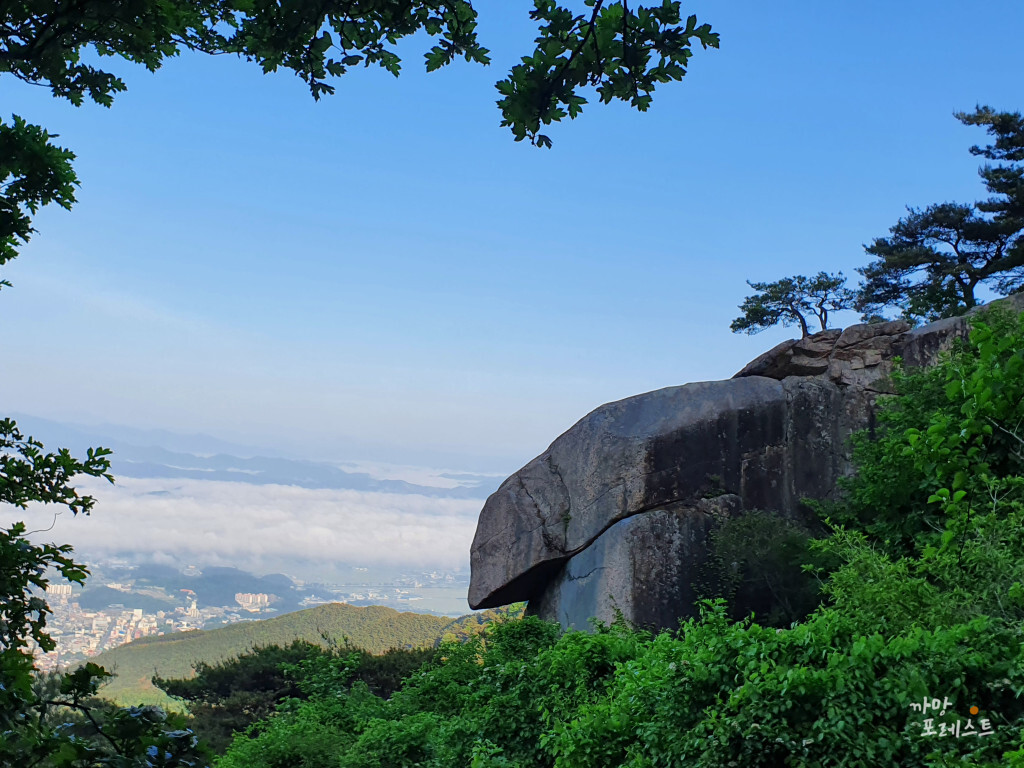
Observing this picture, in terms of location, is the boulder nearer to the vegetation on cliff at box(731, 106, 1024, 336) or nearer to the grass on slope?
the vegetation on cliff at box(731, 106, 1024, 336)

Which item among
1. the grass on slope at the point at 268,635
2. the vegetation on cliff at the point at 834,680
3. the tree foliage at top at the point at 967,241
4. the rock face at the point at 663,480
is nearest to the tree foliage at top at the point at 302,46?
the vegetation on cliff at the point at 834,680

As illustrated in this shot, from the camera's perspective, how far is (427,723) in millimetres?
8883

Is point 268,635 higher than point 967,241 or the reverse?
the reverse

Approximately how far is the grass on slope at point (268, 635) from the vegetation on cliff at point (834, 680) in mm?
26429

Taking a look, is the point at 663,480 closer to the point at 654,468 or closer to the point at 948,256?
the point at 654,468

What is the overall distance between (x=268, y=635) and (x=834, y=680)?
34562 mm

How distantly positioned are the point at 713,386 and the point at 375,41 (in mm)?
14821

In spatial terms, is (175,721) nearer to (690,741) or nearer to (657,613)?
(690,741)

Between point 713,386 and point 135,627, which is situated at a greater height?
point 713,386

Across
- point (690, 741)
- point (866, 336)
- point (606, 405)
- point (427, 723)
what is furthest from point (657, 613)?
point (690, 741)

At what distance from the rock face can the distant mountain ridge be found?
16918 millimetres

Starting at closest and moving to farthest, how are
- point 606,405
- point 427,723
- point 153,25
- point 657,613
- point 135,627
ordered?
point 153,25 < point 427,723 < point 657,613 < point 606,405 < point 135,627

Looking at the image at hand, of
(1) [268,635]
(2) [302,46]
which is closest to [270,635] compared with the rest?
(1) [268,635]

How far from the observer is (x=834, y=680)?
5.04 metres
